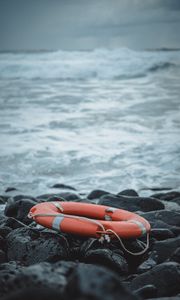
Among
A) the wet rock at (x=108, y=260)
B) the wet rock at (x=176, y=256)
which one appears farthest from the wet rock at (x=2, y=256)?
the wet rock at (x=176, y=256)

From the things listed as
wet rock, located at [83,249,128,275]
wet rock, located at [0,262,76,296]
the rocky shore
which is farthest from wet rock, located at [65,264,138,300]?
wet rock, located at [83,249,128,275]

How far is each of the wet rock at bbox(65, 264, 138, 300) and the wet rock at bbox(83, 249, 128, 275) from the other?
1.33m

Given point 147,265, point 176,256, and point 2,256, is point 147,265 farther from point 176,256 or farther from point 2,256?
point 2,256

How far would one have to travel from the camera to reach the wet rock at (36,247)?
2.71m

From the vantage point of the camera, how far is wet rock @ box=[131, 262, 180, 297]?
2.32m

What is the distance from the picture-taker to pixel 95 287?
129cm

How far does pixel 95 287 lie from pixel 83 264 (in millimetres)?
842

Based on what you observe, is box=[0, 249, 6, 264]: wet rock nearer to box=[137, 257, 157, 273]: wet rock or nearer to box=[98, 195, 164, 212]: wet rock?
box=[137, 257, 157, 273]: wet rock

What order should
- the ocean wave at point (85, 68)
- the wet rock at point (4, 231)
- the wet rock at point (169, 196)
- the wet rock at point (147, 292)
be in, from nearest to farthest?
the wet rock at point (147, 292), the wet rock at point (4, 231), the wet rock at point (169, 196), the ocean wave at point (85, 68)

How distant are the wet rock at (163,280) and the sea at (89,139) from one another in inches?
136

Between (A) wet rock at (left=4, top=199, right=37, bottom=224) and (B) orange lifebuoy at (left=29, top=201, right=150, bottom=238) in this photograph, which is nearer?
(B) orange lifebuoy at (left=29, top=201, right=150, bottom=238)

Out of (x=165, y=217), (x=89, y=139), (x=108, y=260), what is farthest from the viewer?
(x=89, y=139)

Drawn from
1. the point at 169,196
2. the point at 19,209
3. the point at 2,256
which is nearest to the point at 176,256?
the point at 2,256

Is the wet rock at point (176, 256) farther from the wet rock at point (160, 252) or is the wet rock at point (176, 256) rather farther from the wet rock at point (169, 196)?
the wet rock at point (169, 196)
